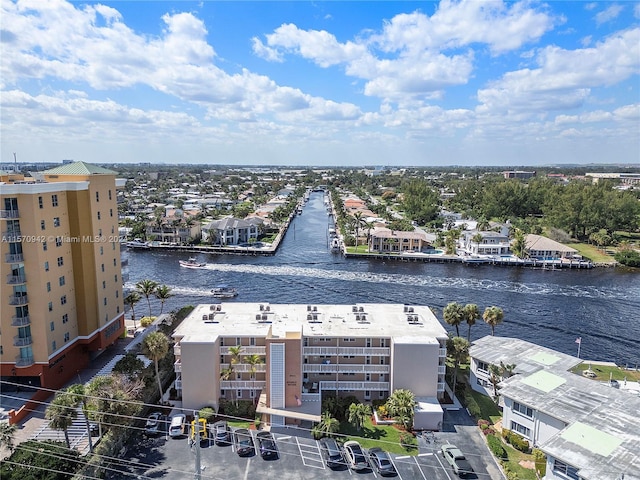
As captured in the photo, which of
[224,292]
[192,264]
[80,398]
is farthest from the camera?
[192,264]

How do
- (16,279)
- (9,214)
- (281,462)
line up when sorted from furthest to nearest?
(16,279) → (9,214) → (281,462)

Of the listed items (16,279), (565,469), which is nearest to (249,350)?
(16,279)

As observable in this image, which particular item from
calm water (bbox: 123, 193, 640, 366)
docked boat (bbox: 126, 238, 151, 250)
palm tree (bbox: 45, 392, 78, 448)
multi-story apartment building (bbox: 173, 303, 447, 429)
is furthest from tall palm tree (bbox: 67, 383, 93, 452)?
docked boat (bbox: 126, 238, 151, 250)

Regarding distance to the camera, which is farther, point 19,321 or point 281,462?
point 19,321

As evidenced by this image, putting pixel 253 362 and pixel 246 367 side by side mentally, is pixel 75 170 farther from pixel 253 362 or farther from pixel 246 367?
pixel 253 362

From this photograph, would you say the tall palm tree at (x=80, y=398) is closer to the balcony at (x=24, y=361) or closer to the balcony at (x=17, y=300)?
the balcony at (x=24, y=361)

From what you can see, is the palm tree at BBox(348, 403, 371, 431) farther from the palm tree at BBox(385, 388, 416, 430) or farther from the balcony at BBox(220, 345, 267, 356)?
the balcony at BBox(220, 345, 267, 356)
